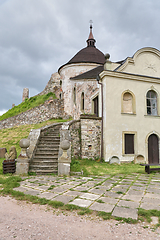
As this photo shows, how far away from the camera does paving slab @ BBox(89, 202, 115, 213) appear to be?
3534mm

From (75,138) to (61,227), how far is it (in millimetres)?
8798

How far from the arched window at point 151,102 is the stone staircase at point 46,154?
7.34 metres

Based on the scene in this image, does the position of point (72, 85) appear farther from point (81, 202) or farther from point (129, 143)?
point (81, 202)

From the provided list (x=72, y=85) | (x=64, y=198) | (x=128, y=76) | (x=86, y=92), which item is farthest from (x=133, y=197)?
(x=72, y=85)

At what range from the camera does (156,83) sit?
1303cm

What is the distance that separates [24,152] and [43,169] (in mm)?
1139

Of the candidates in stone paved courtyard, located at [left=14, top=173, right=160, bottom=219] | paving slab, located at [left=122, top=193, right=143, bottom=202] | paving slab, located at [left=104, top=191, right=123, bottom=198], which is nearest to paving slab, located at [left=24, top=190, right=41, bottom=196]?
stone paved courtyard, located at [left=14, top=173, right=160, bottom=219]

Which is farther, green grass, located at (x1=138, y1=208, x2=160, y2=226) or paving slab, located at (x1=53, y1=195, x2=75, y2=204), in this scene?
paving slab, located at (x1=53, y1=195, x2=75, y2=204)

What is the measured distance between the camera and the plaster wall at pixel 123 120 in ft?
37.1

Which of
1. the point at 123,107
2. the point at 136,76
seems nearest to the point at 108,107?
the point at 123,107

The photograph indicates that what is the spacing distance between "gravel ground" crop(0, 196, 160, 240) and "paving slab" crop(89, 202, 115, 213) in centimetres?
38

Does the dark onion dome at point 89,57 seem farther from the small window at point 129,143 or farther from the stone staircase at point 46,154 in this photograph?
the stone staircase at point 46,154

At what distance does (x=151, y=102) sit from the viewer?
13.0m

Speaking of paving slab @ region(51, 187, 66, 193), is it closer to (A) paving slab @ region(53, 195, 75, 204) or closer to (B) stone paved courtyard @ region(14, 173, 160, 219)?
(B) stone paved courtyard @ region(14, 173, 160, 219)
